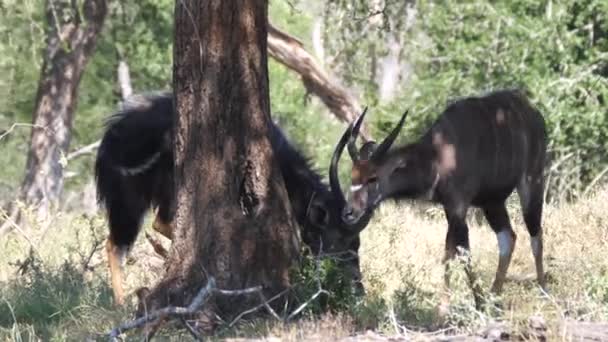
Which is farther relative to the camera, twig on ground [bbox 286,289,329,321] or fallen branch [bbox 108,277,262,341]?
twig on ground [bbox 286,289,329,321]

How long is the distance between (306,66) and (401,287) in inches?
336

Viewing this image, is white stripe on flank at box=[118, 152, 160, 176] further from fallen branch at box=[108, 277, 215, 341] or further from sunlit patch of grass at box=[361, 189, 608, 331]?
fallen branch at box=[108, 277, 215, 341]

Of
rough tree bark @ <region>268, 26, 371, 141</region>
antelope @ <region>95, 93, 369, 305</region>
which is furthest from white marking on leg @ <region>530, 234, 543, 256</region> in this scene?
rough tree bark @ <region>268, 26, 371, 141</region>

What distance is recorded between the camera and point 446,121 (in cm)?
1130

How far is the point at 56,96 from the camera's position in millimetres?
21109

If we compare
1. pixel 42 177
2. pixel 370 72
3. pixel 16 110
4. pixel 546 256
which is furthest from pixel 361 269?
pixel 370 72

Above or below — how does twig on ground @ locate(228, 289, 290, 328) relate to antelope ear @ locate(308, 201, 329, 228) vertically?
below

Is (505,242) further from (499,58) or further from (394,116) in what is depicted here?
(394,116)

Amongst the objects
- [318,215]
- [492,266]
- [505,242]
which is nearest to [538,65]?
[492,266]

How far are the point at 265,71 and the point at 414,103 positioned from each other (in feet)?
41.9

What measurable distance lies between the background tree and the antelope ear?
32.7 ft

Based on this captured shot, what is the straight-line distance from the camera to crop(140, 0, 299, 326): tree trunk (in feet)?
30.8

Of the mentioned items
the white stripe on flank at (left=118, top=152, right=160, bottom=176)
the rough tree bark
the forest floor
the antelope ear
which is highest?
the rough tree bark

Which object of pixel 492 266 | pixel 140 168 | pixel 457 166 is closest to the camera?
pixel 457 166
